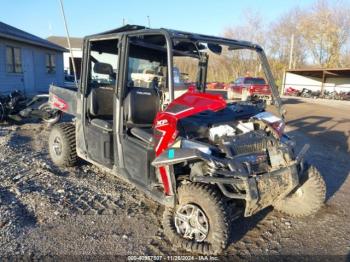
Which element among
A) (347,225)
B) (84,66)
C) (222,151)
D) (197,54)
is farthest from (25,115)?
(347,225)

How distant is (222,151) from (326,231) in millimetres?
1698

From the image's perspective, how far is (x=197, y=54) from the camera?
4488 mm

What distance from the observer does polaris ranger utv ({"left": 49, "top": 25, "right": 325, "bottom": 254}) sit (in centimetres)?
355

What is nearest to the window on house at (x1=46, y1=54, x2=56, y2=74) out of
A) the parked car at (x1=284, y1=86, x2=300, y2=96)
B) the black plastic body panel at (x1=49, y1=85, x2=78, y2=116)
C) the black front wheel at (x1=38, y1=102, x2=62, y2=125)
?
the black front wheel at (x1=38, y1=102, x2=62, y2=125)

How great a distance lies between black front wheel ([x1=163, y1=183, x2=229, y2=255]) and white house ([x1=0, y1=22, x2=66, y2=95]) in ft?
45.2

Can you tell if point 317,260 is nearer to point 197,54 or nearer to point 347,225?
point 347,225

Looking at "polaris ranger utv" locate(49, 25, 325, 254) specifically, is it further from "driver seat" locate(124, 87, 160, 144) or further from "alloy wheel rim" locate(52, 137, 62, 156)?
"alloy wheel rim" locate(52, 137, 62, 156)

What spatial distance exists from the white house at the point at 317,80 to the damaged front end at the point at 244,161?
30.8 m

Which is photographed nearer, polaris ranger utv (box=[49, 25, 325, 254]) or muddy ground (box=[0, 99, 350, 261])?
polaris ranger utv (box=[49, 25, 325, 254])

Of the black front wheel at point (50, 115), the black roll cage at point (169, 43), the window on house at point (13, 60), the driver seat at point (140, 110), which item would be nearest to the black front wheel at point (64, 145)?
the black roll cage at point (169, 43)

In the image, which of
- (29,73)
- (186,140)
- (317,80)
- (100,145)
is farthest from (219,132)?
(317,80)

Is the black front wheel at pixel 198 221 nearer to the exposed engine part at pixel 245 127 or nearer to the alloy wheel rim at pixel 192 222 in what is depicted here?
the alloy wheel rim at pixel 192 222

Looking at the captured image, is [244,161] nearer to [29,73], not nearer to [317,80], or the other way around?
[29,73]

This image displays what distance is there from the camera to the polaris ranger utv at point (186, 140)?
3555mm
